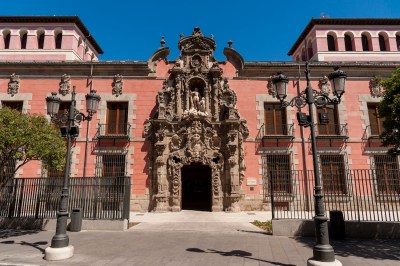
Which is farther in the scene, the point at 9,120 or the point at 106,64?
the point at 106,64

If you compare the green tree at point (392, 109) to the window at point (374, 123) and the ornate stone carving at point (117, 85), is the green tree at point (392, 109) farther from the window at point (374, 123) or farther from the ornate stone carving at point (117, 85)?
the ornate stone carving at point (117, 85)

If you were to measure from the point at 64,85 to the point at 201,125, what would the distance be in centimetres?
914

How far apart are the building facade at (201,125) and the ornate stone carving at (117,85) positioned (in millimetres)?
64

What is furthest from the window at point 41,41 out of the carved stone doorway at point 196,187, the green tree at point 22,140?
the carved stone doorway at point 196,187

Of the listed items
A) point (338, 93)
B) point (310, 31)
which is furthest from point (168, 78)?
point (310, 31)

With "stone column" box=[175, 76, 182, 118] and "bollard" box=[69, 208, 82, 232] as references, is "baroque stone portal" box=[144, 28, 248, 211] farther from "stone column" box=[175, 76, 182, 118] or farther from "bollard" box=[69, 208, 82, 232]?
"bollard" box=[69, 208, 82, 232]

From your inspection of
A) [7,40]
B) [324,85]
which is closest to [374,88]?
[324,85]

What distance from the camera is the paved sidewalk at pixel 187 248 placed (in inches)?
252

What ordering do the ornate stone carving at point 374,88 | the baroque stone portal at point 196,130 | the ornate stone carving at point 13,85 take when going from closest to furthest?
the baroque stone portal at point 196,130, the ornate stone carving at point 13,85, the ornate stone carving at point 374,88

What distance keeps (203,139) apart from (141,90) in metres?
5.17

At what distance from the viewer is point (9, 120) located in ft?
30.0

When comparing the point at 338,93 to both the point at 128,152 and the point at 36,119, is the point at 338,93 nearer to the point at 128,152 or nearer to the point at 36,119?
the point at 36,119

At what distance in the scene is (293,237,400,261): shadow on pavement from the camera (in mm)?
6832

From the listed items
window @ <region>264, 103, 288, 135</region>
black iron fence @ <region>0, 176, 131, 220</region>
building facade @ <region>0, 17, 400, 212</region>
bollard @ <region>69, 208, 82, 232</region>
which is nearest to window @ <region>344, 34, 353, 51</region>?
building facade @ <region>0, 17, 400, 212</region>
